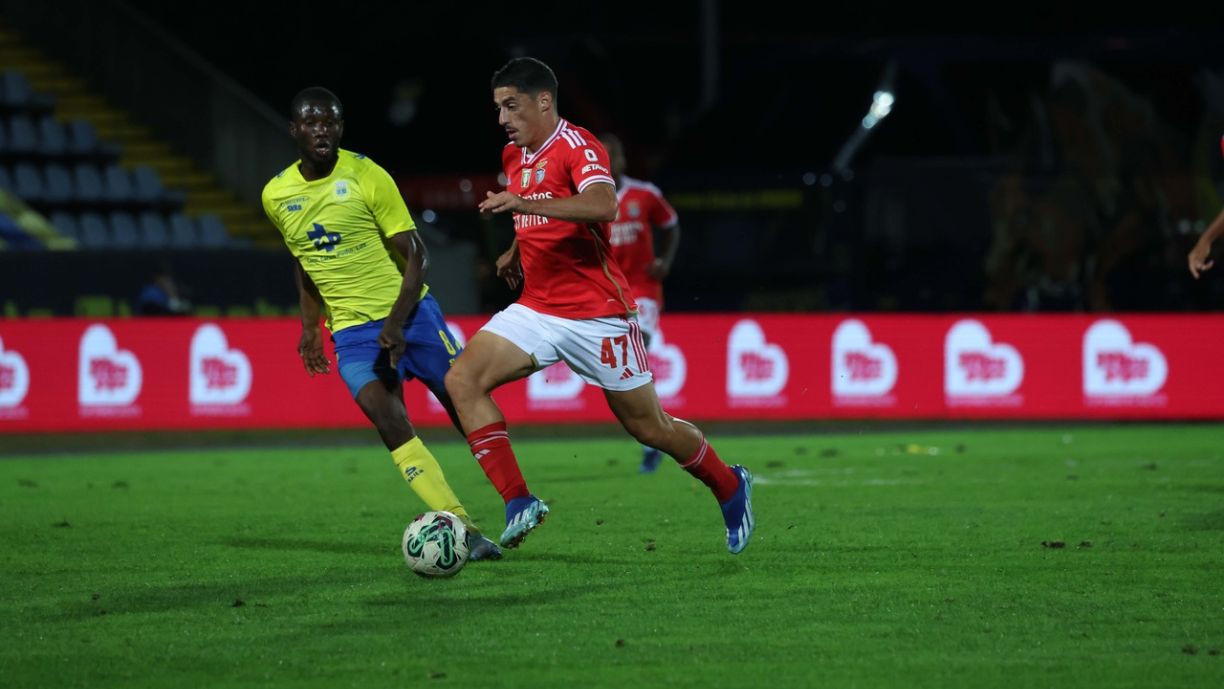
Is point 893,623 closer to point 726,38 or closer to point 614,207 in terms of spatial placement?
point 614,207

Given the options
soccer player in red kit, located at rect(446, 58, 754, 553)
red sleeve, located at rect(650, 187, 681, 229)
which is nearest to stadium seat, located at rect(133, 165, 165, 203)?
red sleeve, located at rect(650, 187, 681, 229)

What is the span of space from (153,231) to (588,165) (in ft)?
53.5

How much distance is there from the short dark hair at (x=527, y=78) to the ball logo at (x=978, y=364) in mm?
10775

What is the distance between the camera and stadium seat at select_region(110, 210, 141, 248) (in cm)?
2311

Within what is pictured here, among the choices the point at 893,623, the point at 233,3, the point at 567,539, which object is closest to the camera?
the point at 893,623

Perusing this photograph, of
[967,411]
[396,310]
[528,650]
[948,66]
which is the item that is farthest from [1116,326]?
[528,650]

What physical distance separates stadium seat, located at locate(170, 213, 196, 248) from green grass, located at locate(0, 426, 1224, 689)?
33.0 ft

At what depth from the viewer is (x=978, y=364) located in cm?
1850

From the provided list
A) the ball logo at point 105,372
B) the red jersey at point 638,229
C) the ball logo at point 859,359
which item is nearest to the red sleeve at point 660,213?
the red jersey at point 638,229

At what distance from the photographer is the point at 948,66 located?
74.8ft

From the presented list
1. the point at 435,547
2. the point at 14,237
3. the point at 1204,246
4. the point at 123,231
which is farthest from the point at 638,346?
the point at 123,231

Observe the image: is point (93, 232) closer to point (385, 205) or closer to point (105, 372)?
point (105, 372)

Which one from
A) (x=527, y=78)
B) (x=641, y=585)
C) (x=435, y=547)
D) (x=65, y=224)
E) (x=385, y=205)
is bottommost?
(x=641, y=585)

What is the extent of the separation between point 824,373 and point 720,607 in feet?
36.9
